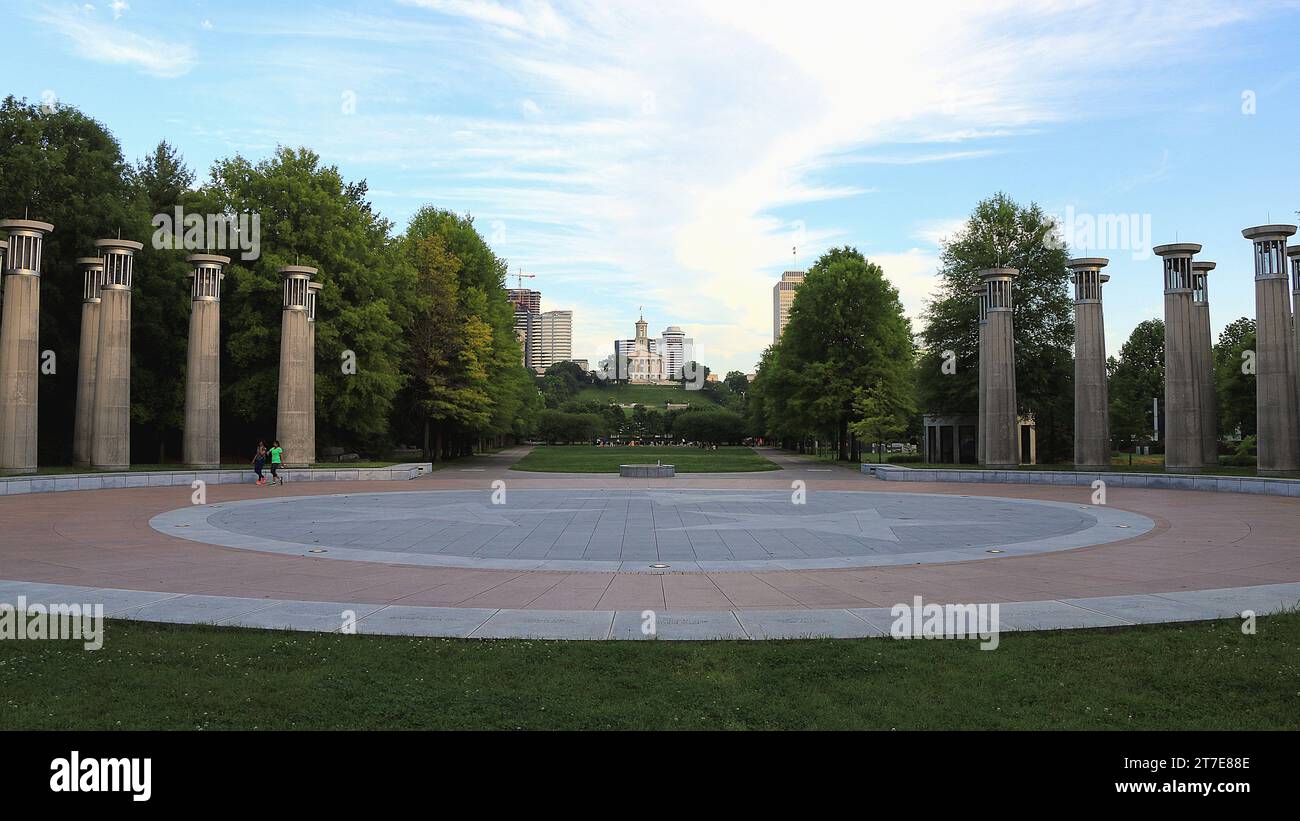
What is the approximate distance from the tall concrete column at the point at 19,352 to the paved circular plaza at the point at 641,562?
646cm

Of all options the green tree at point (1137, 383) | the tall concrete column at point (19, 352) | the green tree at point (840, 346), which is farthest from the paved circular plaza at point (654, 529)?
the green tree at point (1137, 383)

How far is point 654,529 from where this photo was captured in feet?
59.9

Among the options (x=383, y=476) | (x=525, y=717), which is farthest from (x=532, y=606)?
(x=383, y=476)

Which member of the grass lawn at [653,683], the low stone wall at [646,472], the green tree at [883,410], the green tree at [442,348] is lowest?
the low stone wall at [646,472]

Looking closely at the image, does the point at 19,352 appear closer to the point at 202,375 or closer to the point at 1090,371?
the point at 202,375

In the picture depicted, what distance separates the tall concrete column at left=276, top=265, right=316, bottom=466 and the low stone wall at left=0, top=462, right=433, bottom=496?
2.13 meters

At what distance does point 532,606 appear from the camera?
9.91 meters

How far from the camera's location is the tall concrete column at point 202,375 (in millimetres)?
37000

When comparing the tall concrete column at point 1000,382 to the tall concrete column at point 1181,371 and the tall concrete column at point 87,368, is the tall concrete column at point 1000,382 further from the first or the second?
the tall concrete column at point 87,368

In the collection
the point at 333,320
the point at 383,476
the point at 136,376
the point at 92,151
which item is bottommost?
the point at 383,476

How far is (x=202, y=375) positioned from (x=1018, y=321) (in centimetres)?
4629

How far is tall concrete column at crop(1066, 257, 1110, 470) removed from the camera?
1492 inches
